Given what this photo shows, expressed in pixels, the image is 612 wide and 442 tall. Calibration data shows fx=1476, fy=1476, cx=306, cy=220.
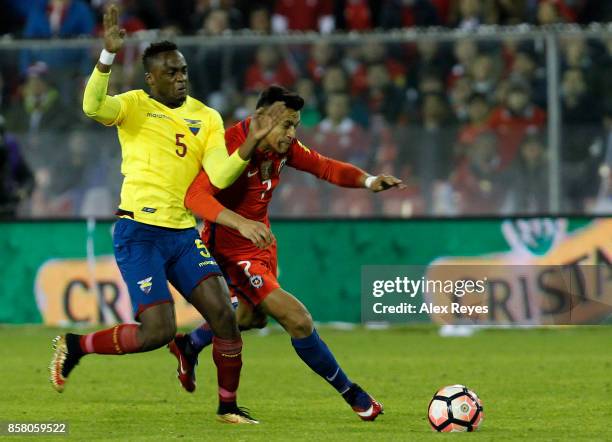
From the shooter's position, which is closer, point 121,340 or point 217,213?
point 217,213

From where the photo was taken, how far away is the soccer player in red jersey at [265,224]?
8.82 metres

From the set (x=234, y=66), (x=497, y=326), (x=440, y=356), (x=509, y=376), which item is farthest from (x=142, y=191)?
(x=497, y=326)

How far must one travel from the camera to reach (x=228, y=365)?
8875 mm

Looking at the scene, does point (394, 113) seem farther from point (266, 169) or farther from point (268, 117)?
point (268, 117)

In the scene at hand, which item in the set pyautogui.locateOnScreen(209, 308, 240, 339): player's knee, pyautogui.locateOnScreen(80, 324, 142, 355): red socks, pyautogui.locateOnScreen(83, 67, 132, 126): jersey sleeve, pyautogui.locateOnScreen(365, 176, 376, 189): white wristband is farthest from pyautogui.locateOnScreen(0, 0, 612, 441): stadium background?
pyautogui.locateOnScreen(83, 67, 132, 126): jersey sleeve

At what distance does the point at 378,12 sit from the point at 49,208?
469 cm

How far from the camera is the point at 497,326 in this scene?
15359 millimetres

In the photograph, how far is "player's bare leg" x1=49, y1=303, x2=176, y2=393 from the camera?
8.74m

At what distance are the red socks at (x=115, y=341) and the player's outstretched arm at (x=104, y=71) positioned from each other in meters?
1.29

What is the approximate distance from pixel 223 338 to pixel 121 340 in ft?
2.02

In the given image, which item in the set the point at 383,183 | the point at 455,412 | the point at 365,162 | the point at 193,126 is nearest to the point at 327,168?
the point at 383,183

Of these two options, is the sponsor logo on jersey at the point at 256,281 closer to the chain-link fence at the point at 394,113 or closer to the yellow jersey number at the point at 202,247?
the yellow jersey number at the point at 202,247

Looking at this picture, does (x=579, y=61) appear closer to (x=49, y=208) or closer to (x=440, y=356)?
(x=440, y=356)

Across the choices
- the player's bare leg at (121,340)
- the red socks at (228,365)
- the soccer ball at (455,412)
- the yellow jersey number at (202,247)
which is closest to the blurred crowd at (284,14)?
the yellow jersey number at (202,247)
